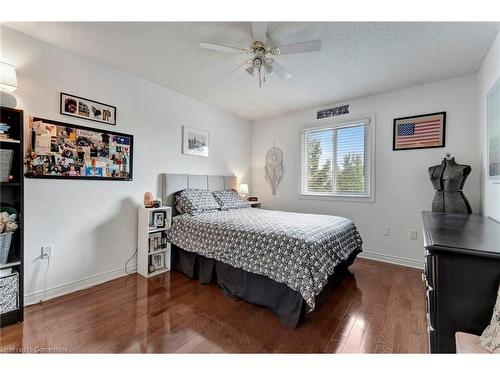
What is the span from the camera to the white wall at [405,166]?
2707mm

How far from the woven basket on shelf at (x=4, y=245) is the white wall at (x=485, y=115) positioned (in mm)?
3809

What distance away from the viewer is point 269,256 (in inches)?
77.4

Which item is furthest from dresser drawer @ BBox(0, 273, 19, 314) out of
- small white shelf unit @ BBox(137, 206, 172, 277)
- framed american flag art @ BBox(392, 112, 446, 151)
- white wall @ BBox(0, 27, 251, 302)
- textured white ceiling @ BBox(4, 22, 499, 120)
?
framed american flag art @ BBox(392, 112, 446, 151)

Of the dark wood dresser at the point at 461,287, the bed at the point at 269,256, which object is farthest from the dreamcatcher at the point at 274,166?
the dark wood dresser at the point at 461,287

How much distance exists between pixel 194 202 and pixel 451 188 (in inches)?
119

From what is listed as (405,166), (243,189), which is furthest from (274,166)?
(405,166)

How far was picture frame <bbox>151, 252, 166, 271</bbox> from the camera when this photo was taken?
2.81 meters

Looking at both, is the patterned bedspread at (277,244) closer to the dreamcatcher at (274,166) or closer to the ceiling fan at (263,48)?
the ceiling fan at (263,48)

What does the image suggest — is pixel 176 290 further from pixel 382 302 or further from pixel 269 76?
pixel 269 76

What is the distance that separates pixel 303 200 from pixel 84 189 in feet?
10.3

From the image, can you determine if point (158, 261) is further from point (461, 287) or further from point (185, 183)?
point (461, 287)
